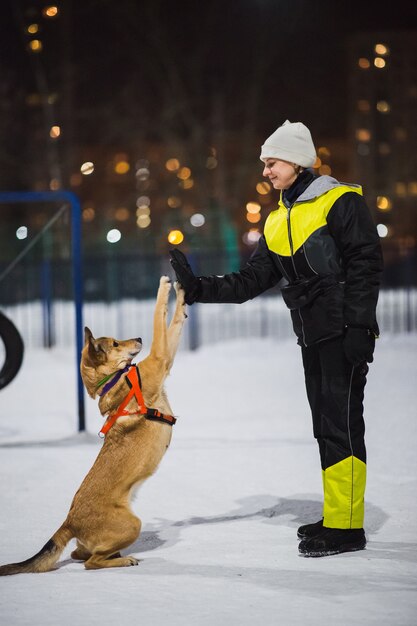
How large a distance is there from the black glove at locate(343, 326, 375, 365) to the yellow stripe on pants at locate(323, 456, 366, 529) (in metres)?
0.48

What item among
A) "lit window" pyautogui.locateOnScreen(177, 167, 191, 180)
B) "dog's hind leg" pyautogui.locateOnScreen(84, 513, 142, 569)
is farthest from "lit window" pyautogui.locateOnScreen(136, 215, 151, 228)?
"dog's hind leg" pyautogui.locateOnScreen(84, 513, 142, 569)

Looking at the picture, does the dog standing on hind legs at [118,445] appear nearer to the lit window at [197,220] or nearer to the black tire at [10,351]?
the black tire at [10,351]

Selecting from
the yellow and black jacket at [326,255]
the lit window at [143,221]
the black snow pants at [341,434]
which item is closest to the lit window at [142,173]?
the lit window at [143,221]

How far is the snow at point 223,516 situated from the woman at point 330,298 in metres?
0.28

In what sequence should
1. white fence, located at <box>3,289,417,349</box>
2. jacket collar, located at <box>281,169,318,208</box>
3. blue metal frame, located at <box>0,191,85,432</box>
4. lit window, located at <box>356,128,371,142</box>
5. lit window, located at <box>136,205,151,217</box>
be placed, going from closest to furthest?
jacket collar, located at <box>281,169,318,208</box>, blue metal frame, located at <box>0,191,85,432</box>, white fence, located at <box>3,289,417,349</box>, lit window, located at <box>136,205,151,217</box>, lit window, located at <box>356,128,371,142</box>

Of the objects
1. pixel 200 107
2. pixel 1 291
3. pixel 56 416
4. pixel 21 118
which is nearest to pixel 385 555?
pixel 56 416

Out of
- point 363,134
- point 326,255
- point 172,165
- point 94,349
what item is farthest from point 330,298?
point 363,134

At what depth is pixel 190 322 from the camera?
13.6 m

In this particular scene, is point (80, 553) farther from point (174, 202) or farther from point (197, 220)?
point (174, 202)

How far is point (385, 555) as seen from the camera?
14.2 ft

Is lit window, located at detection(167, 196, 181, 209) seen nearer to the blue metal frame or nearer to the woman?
the blue metal frame

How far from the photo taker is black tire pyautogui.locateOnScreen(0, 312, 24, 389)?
7668 millimetres

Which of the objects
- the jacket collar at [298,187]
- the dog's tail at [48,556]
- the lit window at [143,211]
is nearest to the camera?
the dog's tail at [48,556]

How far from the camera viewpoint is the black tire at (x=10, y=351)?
25.2 ft
